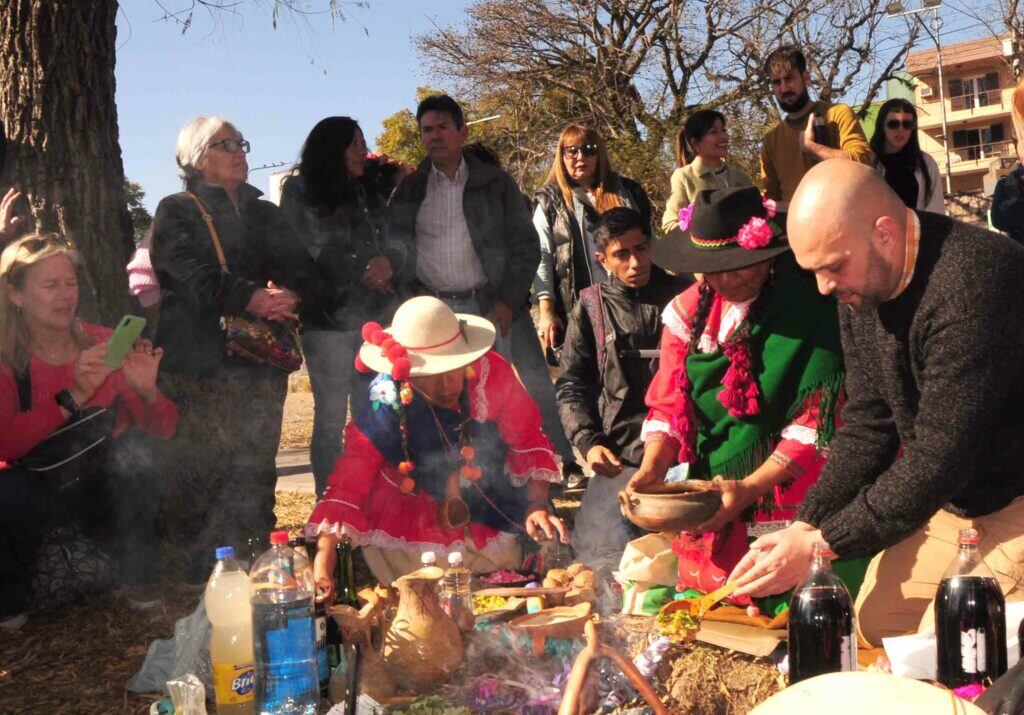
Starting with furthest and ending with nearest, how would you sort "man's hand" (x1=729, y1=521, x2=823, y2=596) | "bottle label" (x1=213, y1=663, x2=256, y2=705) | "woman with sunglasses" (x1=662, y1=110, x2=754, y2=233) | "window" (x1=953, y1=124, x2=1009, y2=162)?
"window" (x1=953, y1=124, x2=1009, y2=162), "woman with sunglasses" (x1=662, y1=110, x2=754, y2=233), "bottle label" (x1=213, y1=663, x2=256, y2=705), "man's hand" (x1=729, y1=521, x2=823, y2=596)

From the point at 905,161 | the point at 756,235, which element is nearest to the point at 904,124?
the point at 905,161

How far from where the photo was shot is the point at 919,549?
3305 millimetres

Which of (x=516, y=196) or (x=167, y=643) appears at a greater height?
(x=516, y=196)

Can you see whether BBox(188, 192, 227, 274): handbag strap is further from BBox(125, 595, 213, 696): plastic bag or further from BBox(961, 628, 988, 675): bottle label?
BBox(961, 628, 988, 675): bottle label

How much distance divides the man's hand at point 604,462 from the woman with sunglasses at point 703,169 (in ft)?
7.41

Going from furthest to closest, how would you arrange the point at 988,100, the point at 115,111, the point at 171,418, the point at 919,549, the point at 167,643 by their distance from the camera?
the point at 988,100
the point at 115,111
the point at 171,418
the point at 167,643
the point at 919,549

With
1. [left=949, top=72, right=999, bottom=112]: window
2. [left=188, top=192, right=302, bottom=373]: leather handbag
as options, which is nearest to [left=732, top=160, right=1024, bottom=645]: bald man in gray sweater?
[left=188, top=192, right=302, bottom=373]: leather handbag

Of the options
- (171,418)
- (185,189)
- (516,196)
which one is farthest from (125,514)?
(516,196)

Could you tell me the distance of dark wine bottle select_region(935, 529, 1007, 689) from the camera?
8.16 feet

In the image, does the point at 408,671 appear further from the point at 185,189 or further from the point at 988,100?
Result: the point at 988,100

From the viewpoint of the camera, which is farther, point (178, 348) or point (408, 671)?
point (178, 348)

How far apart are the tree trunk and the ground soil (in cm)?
162

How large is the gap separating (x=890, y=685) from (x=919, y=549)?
1.46 meters

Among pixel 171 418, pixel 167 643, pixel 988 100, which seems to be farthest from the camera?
pixel 988 100
